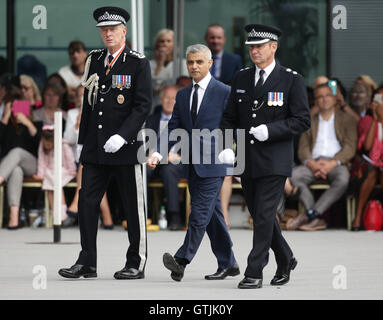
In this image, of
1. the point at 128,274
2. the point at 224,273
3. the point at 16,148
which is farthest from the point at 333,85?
the point at 128,274

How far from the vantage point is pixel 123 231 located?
1296 centimetres

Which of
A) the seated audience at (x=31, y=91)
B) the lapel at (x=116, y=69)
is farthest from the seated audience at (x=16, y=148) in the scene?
the lapel at (x=116, y=69)

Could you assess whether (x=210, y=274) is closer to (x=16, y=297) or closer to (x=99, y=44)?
(x=16, y=297)

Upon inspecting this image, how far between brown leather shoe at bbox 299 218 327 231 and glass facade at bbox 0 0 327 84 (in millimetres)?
2651

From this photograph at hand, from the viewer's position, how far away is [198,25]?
1516 cm

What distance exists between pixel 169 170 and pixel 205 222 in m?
5.01

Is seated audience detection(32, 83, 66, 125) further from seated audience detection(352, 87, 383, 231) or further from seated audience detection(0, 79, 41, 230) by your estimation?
seated audience detection(352, 87, 383, 231)

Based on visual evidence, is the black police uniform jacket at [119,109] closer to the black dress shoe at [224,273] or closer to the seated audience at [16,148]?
the black dress shoe at [224,273]

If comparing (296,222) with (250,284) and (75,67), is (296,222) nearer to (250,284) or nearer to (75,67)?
(75,67)

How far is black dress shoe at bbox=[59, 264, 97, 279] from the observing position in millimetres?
8234

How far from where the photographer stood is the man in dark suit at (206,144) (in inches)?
328

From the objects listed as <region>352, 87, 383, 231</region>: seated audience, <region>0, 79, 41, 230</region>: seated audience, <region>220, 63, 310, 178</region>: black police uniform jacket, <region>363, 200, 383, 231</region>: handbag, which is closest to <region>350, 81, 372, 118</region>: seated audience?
<region>352, 87, 383, 231</region>: seated audience

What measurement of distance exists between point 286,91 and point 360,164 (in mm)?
5502

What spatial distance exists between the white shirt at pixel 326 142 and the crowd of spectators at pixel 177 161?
12mm
